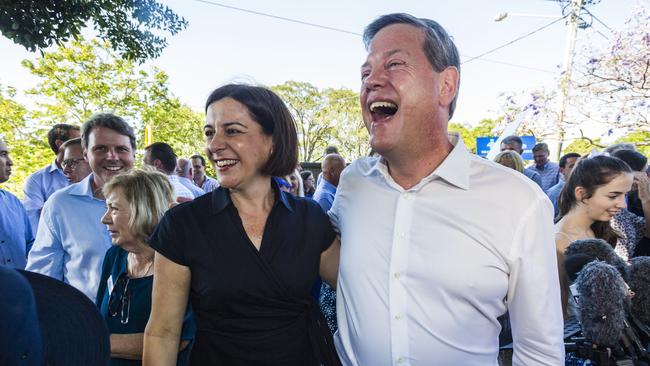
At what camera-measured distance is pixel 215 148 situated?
5.95ft

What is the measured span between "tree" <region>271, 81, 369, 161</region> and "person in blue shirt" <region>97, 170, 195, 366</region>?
108ft

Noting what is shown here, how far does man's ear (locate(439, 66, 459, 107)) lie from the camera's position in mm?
1744

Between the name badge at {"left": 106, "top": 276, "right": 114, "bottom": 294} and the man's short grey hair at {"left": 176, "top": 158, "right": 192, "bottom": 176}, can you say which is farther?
the man's short grey hair at {"left": 176, "top": 158, "right": 192, "bottom": 176}

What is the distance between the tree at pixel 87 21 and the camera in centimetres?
617

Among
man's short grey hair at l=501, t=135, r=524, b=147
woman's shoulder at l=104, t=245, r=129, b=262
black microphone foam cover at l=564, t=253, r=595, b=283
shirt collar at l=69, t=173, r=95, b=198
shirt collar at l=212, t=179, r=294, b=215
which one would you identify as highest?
man's short grey hair at l=501, t=135, r=524, b=147

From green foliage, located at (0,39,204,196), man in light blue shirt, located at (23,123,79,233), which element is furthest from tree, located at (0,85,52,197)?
man in light blue shirt, located at (23,123,79,233)

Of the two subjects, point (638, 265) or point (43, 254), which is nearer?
point (638, 265)

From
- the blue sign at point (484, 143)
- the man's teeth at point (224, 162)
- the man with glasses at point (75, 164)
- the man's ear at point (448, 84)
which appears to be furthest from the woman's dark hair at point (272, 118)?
the blue sign at point (484, 143)

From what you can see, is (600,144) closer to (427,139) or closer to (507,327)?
(507,327)

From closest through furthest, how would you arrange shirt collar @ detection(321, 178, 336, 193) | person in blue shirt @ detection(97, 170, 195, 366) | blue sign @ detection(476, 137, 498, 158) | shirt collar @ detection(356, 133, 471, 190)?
shirt collar @ detection(356, 133, 471, 190)
person in blue shirt @ detection(97, 170, 195, 366)
shirt collar @ detection(321, 178, 336, 193)
blue sign @ detection(476, 137, 498, 158)

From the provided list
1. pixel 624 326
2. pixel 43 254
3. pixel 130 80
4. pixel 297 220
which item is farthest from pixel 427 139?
pixel 130 80

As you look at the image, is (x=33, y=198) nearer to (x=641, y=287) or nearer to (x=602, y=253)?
(x=602, y=253)

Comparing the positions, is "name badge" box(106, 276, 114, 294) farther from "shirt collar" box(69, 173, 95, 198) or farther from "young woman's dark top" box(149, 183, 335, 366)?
"shirt collar" box(69, 173, 95, 198)

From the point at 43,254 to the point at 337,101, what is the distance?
112ft
